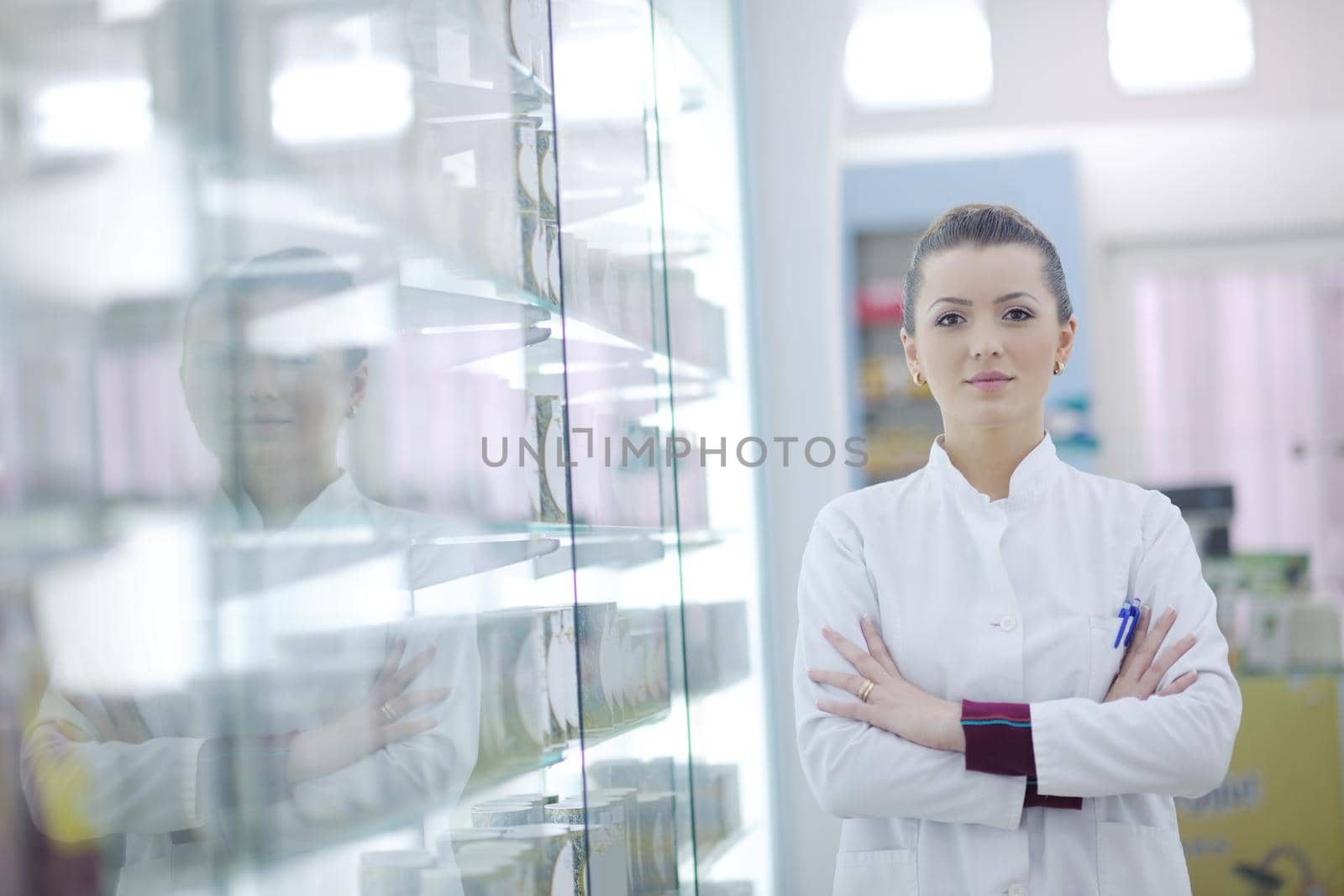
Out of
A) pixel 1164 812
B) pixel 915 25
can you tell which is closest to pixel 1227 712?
pixel 1164 812

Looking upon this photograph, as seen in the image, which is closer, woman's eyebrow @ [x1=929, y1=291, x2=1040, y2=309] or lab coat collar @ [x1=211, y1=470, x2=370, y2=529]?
lab coat collar @ [x1=211, y1=470, x2=370, y2=529]

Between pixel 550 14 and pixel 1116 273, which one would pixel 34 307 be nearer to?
pixel 550 14

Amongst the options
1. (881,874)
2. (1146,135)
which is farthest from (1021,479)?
(1146,135)

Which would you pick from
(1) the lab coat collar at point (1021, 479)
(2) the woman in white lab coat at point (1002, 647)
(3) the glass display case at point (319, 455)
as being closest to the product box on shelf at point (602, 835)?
(3) the glass display case at point (319, 455)

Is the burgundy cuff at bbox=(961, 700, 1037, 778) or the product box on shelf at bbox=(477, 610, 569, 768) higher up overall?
the product box on shelf at bbox=(477, 610, 569, 768)

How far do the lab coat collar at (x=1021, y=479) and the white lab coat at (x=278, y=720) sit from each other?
642mm

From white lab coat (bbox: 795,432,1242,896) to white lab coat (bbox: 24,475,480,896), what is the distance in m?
0.50

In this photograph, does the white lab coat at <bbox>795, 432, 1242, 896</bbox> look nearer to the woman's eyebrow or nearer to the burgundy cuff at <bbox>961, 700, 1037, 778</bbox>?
the burgundy cuff at <bbox>961, 700, 1037, 778</bbox>

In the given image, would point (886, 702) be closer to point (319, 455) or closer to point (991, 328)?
point (991, 328)

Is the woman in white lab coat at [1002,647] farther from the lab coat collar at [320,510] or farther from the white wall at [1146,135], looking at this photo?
the white wall at [1146,135]

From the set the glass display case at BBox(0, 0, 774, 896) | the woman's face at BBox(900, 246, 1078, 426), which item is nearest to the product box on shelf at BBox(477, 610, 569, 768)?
the glass display case at BBox(0, 0, 774, 896)

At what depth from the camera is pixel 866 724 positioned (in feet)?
4.74

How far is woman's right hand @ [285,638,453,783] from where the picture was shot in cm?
99

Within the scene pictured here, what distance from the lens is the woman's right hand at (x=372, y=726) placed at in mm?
989
